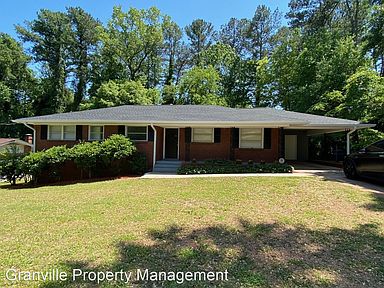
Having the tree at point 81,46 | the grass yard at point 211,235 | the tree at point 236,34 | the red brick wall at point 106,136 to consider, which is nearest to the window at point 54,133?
the red brick wall at point 106,136

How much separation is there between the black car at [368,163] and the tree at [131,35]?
28.5m

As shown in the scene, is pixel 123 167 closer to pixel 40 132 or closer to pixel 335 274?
pixel 40 132

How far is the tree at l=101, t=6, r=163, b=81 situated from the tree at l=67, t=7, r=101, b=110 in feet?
12.4

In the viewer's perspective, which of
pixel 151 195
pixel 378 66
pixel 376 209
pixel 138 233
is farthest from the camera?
pixel 378 66

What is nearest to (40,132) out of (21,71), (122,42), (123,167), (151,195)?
(123,167)

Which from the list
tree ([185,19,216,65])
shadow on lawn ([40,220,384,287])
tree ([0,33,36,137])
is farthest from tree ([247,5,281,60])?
shadow on lawn ([40,220,384,287])

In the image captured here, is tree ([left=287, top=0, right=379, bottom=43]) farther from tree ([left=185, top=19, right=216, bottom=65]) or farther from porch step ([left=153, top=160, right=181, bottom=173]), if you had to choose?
porch step ([left=153, top=160, right=181, bottom=173])

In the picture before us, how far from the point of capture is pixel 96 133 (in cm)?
1494

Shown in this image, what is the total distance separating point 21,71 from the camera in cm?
3534

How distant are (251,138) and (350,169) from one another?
5.09 meters

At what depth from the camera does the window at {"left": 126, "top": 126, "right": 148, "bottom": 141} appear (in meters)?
14.2

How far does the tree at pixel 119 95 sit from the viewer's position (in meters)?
28.5

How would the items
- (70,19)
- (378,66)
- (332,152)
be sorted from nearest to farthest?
1. (332,152)
2. (378,66)
3. (70,19)

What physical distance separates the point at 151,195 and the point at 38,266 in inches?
165
